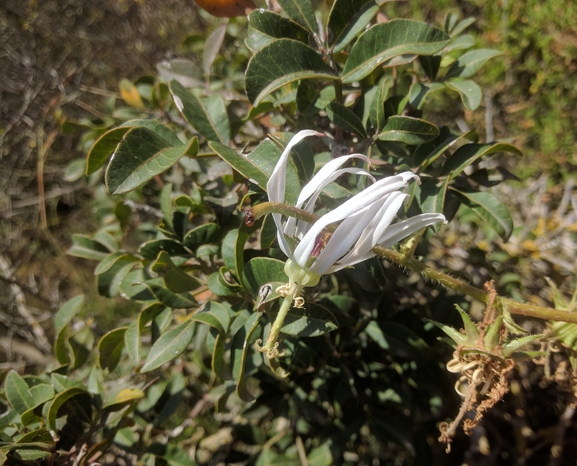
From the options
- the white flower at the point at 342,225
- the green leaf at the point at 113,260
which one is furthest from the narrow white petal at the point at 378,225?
the green leaf at the point at 113,260

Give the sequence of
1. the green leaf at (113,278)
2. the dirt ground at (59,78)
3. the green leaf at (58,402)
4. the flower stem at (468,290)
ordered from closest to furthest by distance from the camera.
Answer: the flower stem at (468,290) < the green leaf at (58,402) < the green leaf at (113,278) < the dirt ground at (59,78)

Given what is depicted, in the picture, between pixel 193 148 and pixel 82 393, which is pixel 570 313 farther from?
pixel 82 393

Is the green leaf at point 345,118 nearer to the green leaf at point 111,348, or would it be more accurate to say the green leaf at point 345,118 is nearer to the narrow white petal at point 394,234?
the narrow white petal at point 394,234

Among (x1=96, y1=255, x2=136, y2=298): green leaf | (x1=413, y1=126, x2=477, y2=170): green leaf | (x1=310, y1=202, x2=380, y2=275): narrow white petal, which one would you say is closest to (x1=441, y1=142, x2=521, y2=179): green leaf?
(x1=413, y1=126, x2=477, y2=170): green leaf

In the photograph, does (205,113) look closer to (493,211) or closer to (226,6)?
(226,6)

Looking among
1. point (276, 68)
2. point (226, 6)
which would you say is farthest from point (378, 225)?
point (226, 6)

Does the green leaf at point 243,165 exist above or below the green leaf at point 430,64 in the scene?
above
